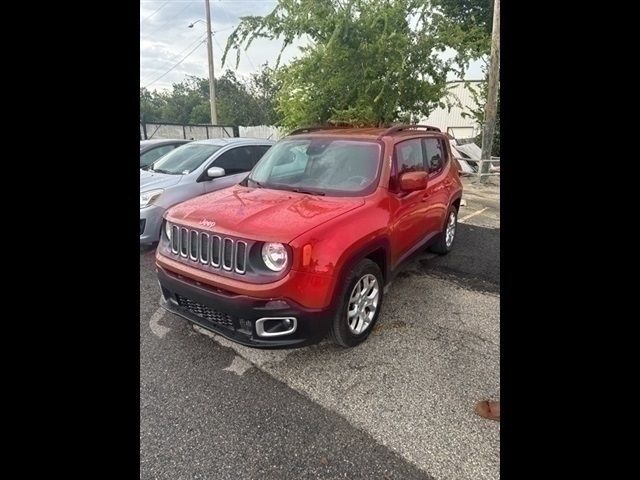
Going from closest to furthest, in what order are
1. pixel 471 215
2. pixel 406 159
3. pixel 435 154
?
pixel 406 159, pixel 435 154, pixel 471 215

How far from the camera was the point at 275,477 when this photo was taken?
2053 mm

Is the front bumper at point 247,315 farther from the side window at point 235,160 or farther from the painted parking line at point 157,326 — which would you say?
the side window at point 235,160

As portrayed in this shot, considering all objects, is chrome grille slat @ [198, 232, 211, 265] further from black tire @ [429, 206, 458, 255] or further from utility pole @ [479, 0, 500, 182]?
utility pole @ [479, 0, 500, 182]

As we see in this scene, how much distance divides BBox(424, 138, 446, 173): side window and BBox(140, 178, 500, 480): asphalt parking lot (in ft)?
5.78

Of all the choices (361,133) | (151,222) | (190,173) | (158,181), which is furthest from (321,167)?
(158,181)

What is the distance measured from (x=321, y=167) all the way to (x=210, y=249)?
146 centimetres

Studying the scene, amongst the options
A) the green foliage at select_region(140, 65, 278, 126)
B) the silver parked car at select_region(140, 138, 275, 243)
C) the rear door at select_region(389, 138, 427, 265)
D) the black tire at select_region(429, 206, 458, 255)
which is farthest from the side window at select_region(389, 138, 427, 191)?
the green foliage at select_region(140, 65, 278, 126)

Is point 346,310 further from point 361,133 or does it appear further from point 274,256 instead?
point 361,133

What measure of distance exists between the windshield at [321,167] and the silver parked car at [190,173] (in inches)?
72.3

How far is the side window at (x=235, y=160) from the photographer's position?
21.5 feet

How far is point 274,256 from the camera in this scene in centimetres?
268

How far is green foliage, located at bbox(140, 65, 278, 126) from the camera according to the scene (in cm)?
4012
